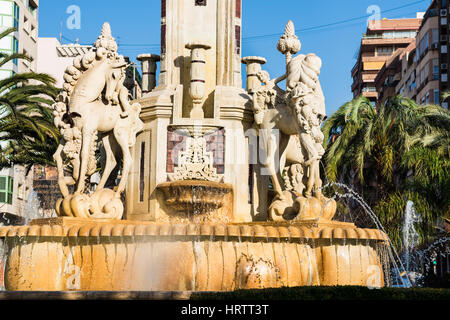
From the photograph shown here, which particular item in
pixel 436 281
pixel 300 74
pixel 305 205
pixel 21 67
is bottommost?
pixel 436 281

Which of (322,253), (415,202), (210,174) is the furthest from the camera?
(415,202)

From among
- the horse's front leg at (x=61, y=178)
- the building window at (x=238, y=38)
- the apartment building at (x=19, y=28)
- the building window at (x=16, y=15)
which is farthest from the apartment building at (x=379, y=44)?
the horse's front leg at (x=61, y=178)

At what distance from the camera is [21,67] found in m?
63.1

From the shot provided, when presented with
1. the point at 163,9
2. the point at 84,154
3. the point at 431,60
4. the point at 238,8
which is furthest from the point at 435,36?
the point at 84,154

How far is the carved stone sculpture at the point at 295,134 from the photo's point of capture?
54.5 feet

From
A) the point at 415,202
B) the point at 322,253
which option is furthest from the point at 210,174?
the point at 415,202

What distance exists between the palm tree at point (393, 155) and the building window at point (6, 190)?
3041 cm

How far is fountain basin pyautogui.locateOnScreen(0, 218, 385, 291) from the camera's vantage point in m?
14.3

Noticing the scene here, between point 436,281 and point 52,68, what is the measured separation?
63057 mm

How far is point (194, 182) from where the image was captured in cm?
1709

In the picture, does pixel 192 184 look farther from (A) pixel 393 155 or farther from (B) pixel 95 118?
(A) pixel 393 155

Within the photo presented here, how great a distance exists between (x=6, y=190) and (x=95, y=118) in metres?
44.3
